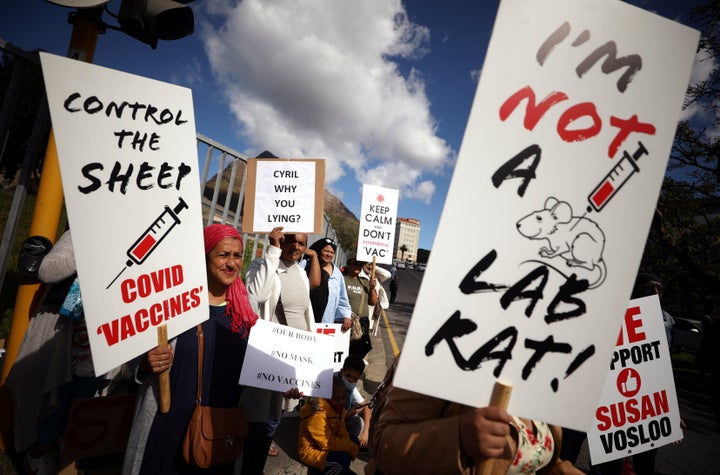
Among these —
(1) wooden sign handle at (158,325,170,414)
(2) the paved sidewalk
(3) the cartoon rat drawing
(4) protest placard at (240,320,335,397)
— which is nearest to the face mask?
(2) the paved sidewalk

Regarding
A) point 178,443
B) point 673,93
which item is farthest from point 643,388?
point 178,443

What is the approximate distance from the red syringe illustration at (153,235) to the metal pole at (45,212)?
1219 millimetres

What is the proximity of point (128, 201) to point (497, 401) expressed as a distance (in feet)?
4.99

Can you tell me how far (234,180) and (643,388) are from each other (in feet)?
12.9

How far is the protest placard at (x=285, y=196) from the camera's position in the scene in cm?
281

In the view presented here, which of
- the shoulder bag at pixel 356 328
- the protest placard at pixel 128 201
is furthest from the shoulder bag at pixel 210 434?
the shoulder bag at pixel 356 328

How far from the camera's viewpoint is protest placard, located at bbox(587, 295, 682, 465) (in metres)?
1.95

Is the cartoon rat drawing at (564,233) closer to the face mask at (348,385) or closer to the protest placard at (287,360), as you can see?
the protest placard at (287,360)

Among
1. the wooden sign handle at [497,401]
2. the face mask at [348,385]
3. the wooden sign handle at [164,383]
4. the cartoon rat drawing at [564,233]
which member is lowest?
the face mask at [348,385]

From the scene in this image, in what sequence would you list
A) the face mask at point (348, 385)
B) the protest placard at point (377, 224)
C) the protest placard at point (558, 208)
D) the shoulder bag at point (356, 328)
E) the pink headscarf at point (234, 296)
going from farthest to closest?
the protest placard at point (377, 224)
the shoulder bag at point (356, 328)
the face mask at point (348, 385)
the pink headscarf at point (234, 296)
the protest placard at point (558, 208)

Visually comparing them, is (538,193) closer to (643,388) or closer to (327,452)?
(643,388)

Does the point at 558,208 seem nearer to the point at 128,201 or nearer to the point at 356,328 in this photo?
the point at 128,201

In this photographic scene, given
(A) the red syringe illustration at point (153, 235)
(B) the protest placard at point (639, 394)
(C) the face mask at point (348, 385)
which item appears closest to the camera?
(A) the red syringe illustration at point (153, 235)

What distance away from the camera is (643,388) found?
2.04 metres
